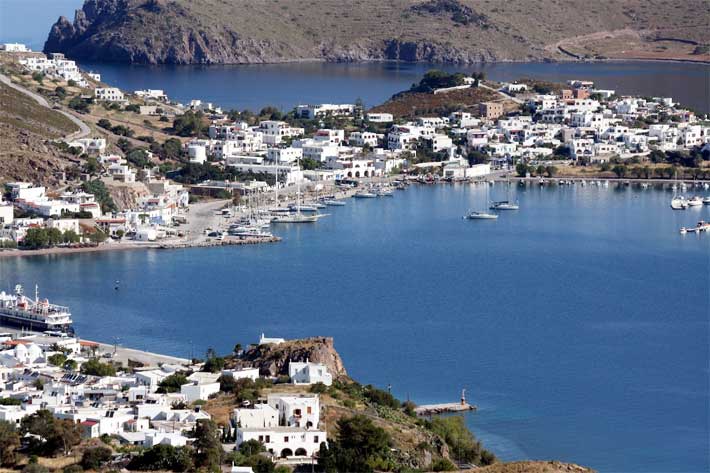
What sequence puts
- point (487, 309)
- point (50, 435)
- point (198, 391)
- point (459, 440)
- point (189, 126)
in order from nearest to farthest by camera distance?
point (50, 435), point (459, 440), point (198, 391), point (487, 309), point (189, 126)

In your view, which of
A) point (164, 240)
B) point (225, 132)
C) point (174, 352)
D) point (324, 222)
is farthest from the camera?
point (225, 132)

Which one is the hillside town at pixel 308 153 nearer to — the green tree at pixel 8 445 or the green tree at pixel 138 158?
the green tree at pixel 138 158

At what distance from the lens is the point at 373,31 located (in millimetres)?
93062

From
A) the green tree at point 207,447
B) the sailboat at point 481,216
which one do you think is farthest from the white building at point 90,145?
the green tree at point 207,447

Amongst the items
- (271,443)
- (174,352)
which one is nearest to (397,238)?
(174,352)

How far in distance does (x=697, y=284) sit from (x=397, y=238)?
6587 mm

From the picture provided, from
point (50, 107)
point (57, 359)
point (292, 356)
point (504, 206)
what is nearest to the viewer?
point (292, 356)

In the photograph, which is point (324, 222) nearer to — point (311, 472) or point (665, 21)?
point (311, 472)

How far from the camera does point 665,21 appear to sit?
96062mm

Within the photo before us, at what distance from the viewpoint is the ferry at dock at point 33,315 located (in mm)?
25422

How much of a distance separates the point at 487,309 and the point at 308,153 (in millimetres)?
18456

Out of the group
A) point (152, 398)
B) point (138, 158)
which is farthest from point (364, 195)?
point (152, 398)

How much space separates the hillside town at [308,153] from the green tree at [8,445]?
16930 millimetres

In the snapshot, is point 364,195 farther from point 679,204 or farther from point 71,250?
point 71,250
